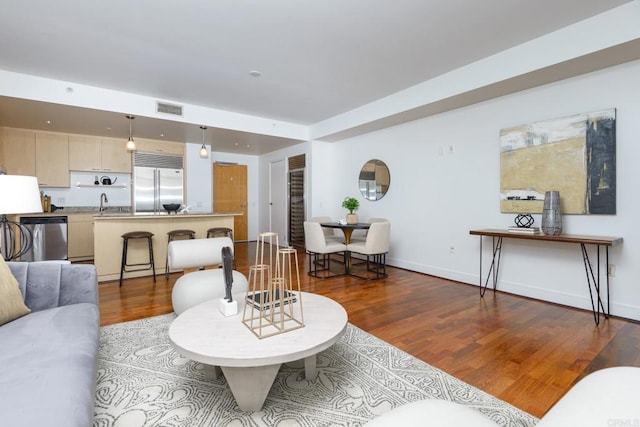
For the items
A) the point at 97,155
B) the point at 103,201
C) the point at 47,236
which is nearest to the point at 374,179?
the point at 97,155

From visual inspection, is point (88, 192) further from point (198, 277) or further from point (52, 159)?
point (198, 277)

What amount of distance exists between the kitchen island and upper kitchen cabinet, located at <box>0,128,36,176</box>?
2.37m

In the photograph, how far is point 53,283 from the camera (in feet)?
6.83

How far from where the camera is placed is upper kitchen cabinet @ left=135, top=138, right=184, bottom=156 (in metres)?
6.10

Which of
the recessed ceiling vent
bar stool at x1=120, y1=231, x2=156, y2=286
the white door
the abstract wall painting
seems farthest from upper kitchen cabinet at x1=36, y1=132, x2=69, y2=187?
the abstract wall painting

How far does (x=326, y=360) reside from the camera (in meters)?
2.15

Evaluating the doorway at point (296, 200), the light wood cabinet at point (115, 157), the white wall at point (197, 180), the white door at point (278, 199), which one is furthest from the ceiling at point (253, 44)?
the white door at point (278, 199)

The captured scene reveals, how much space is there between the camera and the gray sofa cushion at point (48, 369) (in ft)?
3.28

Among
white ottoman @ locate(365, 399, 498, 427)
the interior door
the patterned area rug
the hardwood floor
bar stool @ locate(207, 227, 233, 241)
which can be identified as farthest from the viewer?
the interior door

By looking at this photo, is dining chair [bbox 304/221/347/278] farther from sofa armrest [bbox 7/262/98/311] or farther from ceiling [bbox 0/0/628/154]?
sofa armrest [bbox 7/262/98/311]

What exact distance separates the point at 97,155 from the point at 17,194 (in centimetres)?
456

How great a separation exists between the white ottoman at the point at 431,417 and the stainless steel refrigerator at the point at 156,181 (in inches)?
243

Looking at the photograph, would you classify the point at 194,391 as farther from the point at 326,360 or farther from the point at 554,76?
the point at 554,76

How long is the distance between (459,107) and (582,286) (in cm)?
261
